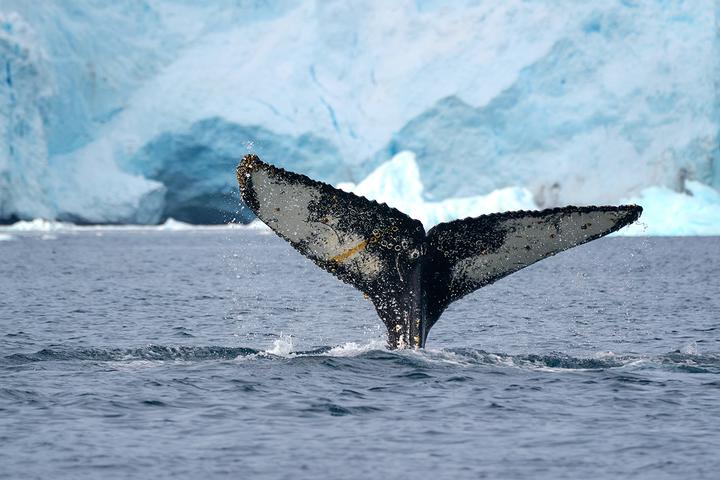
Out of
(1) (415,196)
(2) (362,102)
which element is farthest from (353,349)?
(2) (362,102)

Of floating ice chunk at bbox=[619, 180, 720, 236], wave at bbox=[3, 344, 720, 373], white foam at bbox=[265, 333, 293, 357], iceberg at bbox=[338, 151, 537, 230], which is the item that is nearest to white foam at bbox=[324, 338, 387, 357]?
wave at bbox=[3, 344, 720, 373]

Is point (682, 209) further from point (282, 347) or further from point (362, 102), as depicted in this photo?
point (282, 347)

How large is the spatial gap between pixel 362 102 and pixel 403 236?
145 feet

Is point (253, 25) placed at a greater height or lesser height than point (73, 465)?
greater

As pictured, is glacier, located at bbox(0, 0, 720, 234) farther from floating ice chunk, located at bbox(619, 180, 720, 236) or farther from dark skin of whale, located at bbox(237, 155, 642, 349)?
dark skin of whale, located at bbox(237, 155, 642, 349)

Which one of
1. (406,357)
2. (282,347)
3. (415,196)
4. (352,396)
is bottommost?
(352,396)

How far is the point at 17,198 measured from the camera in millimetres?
47562

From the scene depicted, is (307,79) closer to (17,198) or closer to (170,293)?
(17,198)

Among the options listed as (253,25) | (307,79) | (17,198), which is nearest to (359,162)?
(307,79)

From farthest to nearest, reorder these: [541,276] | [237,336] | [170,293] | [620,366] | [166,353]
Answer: [541,276] < [170,293] < [237,336] < [166,353] < [620,366]

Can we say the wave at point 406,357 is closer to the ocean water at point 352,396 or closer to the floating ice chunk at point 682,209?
the ocean water at point 352,396

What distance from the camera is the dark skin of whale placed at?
7484 mm

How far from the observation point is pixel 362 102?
169 ft

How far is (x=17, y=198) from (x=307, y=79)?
1414 cm
